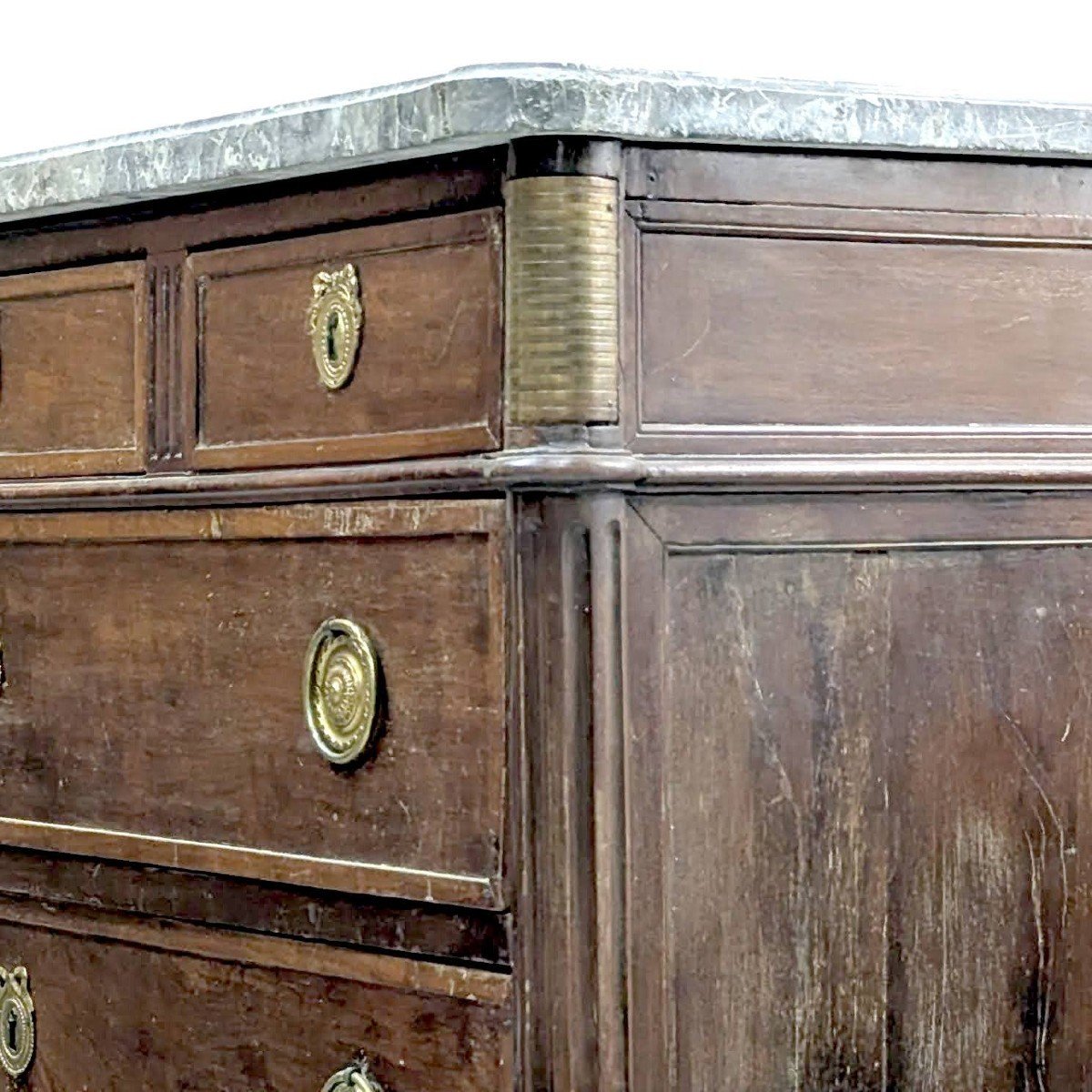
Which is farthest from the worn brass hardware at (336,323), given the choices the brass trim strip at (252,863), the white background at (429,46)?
the white background at (429,46)

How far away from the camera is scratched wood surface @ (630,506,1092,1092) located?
3.95 ft

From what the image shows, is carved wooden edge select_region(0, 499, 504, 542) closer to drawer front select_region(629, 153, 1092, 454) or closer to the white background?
drawer front select_region(629, 153, 1092, 454)

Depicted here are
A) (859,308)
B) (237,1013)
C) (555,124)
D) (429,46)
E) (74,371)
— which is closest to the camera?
(555,124)

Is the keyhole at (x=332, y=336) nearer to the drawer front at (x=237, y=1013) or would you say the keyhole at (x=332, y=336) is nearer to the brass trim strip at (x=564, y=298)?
the brass trim strip at (x=564, y=298)

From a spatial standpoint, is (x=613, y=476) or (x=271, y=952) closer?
(x=613, y=476)

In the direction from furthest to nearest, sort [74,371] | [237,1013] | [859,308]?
[74,371], [237,1013], [859,308]

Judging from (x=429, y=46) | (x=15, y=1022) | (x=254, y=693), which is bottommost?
(x=15, y=1022)

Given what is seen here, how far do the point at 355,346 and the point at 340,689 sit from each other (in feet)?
0.74

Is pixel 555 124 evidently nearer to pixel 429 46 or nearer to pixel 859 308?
pixel 859 308

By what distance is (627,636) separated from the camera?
1.17 metres

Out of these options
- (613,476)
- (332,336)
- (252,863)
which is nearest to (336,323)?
(332,336)

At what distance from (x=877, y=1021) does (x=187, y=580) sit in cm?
56

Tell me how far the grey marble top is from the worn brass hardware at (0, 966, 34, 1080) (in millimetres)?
615

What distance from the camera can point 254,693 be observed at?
133 centimetres
